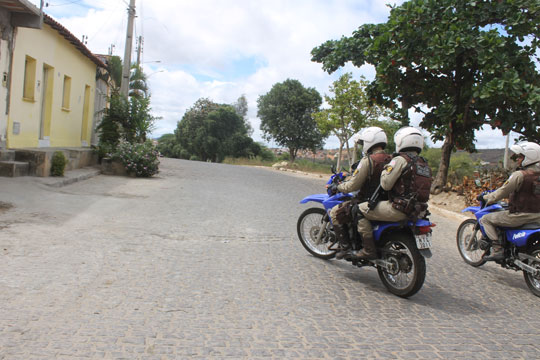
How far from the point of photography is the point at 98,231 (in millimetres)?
6934

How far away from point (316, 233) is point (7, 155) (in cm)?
826

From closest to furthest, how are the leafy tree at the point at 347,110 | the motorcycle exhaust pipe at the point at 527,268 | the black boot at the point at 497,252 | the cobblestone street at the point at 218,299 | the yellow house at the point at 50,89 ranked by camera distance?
the cobblestone street at the point at 218,299 < the motorcycle exhaust pipe at the point at 527,268 < the black boot at the point at 497,252 < the yellow house at the point at 50,89 < the leafy tree at the point at 347,110

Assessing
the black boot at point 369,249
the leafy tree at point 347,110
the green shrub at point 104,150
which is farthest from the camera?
the leafy tree at point 347,110

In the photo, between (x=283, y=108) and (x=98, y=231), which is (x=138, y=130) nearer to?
(x=98, y=231)

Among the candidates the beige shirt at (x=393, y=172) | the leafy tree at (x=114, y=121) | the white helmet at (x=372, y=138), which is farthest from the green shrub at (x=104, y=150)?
the beige shirt at (x=393, y=172)

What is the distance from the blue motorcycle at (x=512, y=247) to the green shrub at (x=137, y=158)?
11.0m

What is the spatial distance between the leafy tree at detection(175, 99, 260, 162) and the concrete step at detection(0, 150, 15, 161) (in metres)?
43.9

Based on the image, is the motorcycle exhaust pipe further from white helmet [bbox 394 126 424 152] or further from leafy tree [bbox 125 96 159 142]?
leafy tree [bbox 125 96 159 142]

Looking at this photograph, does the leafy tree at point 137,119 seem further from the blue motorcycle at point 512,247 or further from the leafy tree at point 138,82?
the blue motorcycle at point 512,247

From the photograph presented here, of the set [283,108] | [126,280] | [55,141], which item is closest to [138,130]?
[55,141]

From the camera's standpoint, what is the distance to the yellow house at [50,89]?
12711 millimetres

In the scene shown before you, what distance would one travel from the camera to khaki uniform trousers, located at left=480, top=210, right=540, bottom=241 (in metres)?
5.84

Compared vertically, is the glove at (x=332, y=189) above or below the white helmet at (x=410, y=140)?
below

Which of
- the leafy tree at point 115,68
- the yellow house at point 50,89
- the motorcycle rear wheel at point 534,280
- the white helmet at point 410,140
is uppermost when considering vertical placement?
the leafy tree at point 115,68
